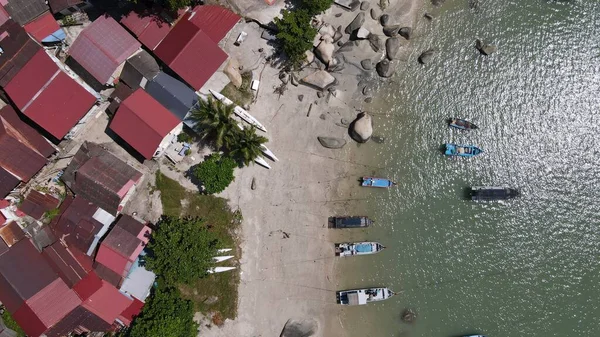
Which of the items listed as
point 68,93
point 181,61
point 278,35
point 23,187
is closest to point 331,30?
point 278,35

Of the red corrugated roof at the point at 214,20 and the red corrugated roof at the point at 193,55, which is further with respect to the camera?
the red corrugated roof at the point at 214,20

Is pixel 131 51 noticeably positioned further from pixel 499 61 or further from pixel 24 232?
pixel 499 61

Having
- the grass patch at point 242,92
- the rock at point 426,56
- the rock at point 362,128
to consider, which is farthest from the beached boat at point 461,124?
the grass patch at point 242,92

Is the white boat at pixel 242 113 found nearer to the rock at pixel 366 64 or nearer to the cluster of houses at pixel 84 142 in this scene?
the cluster of houses at pixel 84 142

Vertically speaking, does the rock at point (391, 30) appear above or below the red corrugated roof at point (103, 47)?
above

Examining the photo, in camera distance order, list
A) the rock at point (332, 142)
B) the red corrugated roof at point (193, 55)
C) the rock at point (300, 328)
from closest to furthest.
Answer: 1. the red corrugated roof at point (193, 55)
2. the rock at point (300, 328)
3. the rock at point (332, 142)

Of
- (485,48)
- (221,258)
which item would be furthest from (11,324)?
(485,48)
